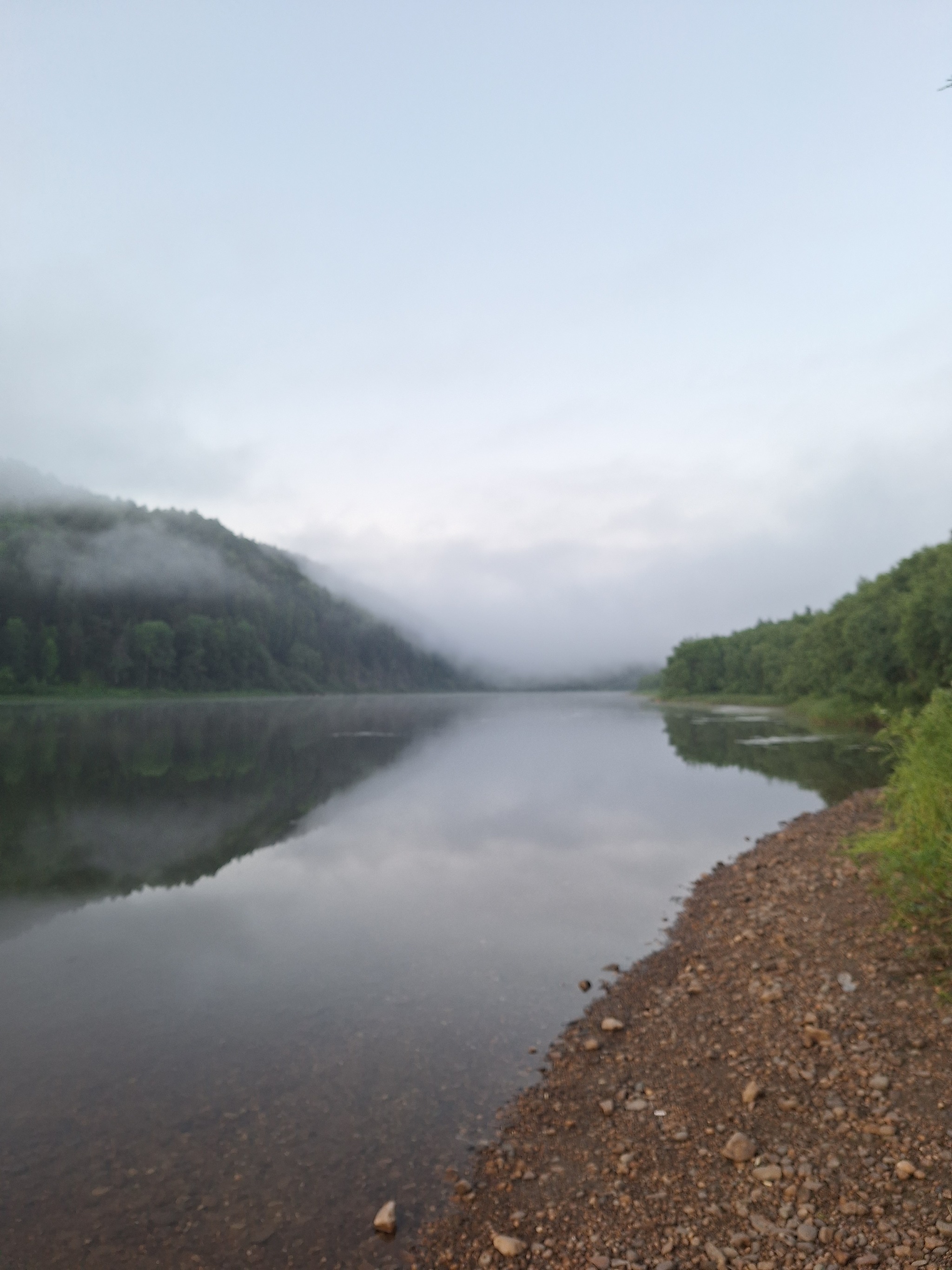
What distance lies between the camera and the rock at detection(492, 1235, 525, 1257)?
604cm

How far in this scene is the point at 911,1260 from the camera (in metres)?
5.26

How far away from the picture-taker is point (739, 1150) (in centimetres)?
682

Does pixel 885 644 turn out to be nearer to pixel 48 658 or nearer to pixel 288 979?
pixel 288 979

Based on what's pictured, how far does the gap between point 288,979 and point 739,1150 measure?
25.5ft

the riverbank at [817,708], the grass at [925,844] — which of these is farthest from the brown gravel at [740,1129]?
the riverbank at [817,708]

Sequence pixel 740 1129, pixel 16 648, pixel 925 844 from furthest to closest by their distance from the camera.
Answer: pixel 16 648
pixel 925 844
pixel 740 1129

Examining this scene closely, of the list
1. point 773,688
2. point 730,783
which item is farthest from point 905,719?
point 773,688

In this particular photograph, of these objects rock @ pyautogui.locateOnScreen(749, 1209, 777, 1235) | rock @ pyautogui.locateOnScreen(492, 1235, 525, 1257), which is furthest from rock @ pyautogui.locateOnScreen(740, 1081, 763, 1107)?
rock @ pyautogui.locateOnScreen(492, 1235, 525, 1257)

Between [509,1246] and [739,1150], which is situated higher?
[739,1150]

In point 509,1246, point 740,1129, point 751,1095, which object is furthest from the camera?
point 751,1095

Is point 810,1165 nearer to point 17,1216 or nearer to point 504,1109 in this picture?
point 504,1109

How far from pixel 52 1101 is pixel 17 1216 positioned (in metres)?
2.01

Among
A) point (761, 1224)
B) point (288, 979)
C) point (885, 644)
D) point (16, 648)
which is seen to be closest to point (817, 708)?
point (885, 644)

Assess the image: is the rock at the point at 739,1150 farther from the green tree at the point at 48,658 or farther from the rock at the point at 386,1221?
the green tree at the point at 48,658
